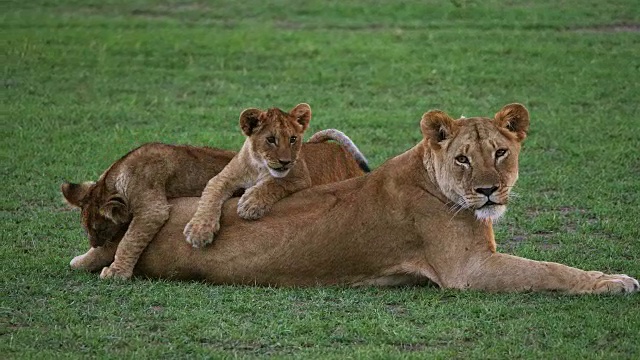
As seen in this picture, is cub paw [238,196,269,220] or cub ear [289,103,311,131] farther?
cub ear [289,103,311,131]

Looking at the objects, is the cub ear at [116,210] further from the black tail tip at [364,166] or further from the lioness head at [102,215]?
the black tail tip at [364,166]

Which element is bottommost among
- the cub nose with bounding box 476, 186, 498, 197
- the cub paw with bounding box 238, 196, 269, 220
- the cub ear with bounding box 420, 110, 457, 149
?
the cub paw with bounding box 238, 196, 269, 220

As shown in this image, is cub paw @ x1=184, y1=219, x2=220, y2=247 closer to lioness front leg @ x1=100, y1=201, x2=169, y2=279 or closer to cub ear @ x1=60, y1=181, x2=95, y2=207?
lioness front leg @ x1=100, y1=201, x2=169, y2=279

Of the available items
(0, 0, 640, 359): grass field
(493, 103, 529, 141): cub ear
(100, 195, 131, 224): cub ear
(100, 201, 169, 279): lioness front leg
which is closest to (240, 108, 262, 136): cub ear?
(100, 201, 169, 279): lioness front leg

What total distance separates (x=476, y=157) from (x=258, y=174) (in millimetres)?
1162

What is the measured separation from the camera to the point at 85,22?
51.5ft

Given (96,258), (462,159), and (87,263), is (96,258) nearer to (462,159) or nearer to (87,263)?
(87,263)

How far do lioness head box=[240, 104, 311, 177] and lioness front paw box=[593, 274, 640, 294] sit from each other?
1614 mm

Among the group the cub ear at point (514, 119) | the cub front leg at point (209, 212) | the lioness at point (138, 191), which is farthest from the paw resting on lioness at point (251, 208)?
the cub ear at point (514, 119)

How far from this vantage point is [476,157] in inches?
261

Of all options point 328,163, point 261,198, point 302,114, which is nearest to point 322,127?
point 328,163

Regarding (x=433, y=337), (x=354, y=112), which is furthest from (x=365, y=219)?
(x=354, y=112)

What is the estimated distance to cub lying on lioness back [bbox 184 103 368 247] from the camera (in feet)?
22.5

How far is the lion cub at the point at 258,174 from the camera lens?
22.5ft
